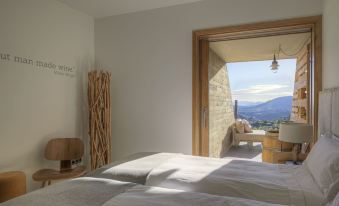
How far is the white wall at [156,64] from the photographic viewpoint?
3084 millimetres

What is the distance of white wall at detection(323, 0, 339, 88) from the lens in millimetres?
1979

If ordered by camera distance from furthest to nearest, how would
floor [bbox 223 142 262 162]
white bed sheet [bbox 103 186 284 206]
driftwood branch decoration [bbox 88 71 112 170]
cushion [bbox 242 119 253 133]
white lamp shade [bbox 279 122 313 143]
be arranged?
1. floor [bbox 223 142 262 162]
2. cushion [bbox 242 119 253 133]
3. driftwood branch decoration [bbox 88 71 112 170]
4. white lamp shade [bbox 279 122 313 143]
5. white bed sheet [bbox 103 186 284 206]

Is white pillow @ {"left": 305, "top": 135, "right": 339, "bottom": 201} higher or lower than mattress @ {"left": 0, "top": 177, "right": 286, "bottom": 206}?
higher

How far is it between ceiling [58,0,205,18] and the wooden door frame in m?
0.58

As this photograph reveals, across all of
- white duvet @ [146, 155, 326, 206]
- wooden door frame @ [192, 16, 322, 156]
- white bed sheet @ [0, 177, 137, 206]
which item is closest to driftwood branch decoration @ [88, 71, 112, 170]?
wooden door frame @ [192, 16, 322, 156]

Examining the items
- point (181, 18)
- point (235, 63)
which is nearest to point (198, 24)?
point (181, 18)

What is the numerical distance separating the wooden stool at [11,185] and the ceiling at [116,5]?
7.27ft

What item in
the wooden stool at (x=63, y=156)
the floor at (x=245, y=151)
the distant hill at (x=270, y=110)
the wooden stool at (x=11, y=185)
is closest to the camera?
the wooden stool at (x=11, y=185)

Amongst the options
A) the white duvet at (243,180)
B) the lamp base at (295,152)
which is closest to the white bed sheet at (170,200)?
the white duvet at (243,180)

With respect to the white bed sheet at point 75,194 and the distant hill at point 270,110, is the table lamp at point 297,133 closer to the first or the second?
the distant hill at point 270,110

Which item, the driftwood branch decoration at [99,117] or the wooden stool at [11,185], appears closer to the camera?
the wooden stool at [11,185]

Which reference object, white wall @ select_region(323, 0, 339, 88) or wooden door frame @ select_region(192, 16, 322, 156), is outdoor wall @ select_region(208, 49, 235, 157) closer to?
wooden door frame @ select_region(192, 16, 322, 156)

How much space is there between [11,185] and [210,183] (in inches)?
72.5

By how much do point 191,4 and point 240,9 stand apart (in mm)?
642
